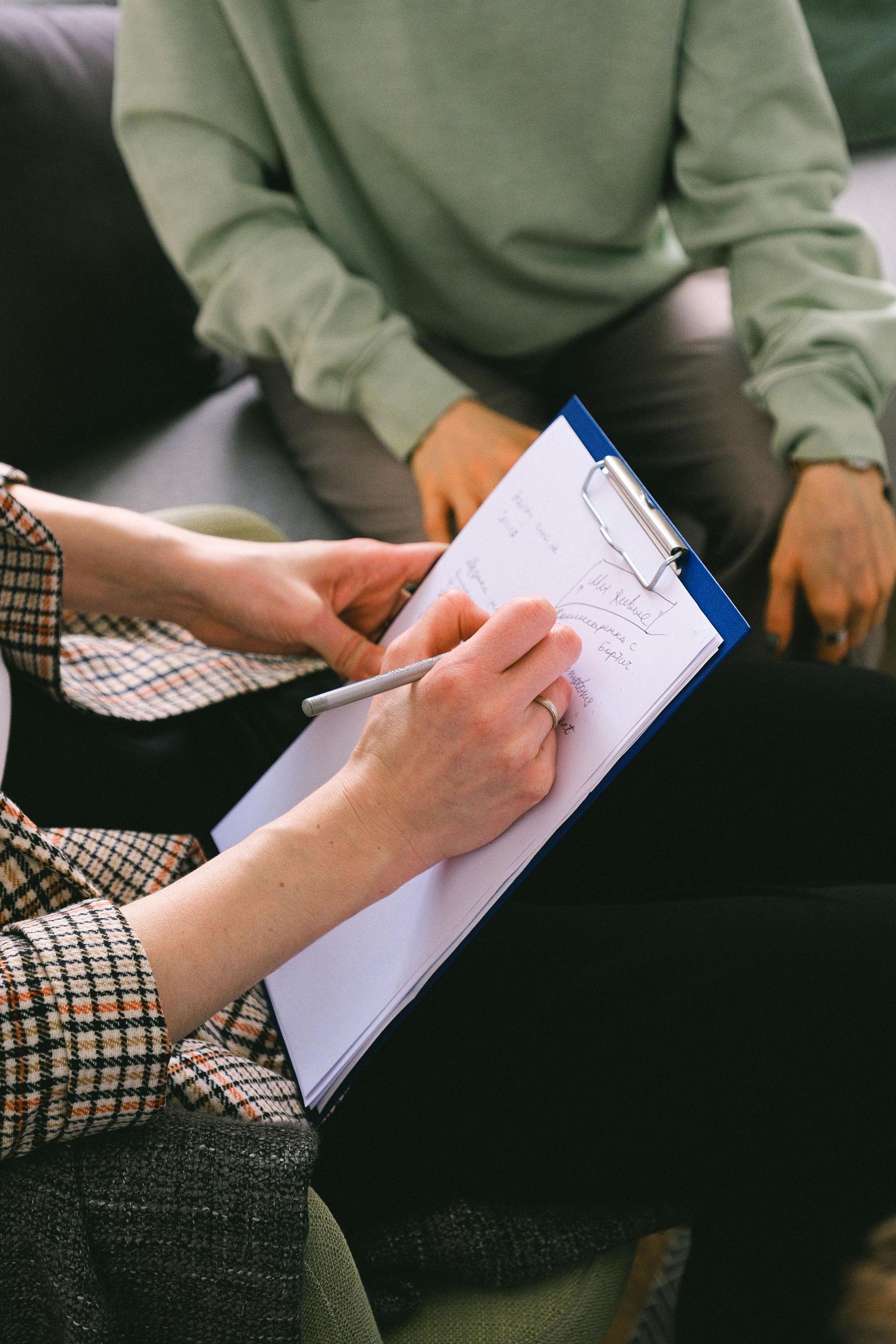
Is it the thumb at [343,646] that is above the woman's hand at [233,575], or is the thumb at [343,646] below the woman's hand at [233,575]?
below

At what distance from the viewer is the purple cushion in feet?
3.12

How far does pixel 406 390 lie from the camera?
90cm

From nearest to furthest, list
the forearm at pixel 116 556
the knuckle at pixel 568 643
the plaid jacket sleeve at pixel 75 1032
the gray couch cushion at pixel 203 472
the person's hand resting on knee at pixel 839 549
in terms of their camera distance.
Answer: the plaid jacket sleeve at pixel 75 1032
the knuckle at pixel 568 643
the forearm at pixel 116 556
the person's hand resting on knee at pixel 839 549
the gray couch cushion at pixel 203 472

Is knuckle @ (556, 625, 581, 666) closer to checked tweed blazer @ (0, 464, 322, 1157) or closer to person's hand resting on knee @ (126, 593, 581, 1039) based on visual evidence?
person's hand resting on knee @ (126, 593, 581, 1039)

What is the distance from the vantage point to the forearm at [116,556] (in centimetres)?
66

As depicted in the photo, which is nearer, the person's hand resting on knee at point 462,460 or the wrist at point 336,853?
the wrist at point 336,853

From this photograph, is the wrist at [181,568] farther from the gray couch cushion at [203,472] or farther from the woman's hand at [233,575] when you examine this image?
the gray couch cushion at [203,472]

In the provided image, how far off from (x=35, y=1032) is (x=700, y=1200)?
36 centimetres

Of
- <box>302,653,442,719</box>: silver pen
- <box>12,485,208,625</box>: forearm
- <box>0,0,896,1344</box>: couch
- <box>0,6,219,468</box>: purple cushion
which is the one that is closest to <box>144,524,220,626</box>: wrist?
<box>12,485,208,625</box>: forearm

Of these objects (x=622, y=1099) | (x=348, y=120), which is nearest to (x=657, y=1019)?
(x=622, y=1099)

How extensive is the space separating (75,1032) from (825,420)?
2.53 feet

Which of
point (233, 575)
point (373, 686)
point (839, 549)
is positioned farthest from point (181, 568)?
point (839, 549)

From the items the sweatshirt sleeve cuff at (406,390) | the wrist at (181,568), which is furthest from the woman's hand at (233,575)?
the sweatshirt sleeve cuff at (406,390)

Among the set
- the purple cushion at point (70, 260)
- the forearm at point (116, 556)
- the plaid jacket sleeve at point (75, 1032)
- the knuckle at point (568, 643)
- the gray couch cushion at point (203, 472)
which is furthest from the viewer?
the gray couch cushion at point (203, 472)
